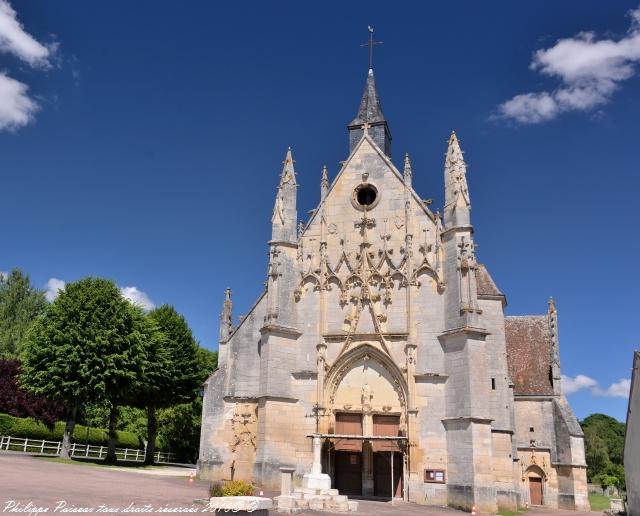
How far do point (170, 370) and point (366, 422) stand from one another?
56.9 ft

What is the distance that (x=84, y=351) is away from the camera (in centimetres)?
2941

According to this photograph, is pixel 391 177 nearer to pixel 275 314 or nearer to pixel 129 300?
pixel 275 314

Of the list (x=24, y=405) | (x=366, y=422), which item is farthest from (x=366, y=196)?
(x=24, y=405)

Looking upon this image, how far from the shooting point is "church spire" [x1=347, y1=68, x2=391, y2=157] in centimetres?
3119

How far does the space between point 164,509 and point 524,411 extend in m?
20.9

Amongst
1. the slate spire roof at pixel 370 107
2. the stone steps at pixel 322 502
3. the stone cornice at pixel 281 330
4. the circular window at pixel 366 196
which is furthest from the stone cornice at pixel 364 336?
the slate spire roof at pixel 370 107

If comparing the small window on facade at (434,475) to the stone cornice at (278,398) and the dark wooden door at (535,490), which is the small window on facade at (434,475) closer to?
the stone cornice at (278,398)

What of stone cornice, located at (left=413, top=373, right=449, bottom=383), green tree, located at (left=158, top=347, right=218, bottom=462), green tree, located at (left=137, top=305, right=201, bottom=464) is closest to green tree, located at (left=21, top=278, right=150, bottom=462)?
green tree, located at (left=137, top=305, right=201, bottom=464)

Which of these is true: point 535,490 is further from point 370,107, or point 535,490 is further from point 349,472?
point 370,107

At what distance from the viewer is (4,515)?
11.6 metres

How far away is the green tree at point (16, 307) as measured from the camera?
50.2m

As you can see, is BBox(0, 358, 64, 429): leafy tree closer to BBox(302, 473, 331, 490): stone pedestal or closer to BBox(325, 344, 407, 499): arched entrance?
BBox(325, 344, 407, 499): arched entrance

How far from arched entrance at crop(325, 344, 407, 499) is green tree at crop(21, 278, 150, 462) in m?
11.7

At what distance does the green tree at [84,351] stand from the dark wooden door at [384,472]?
13.5m
